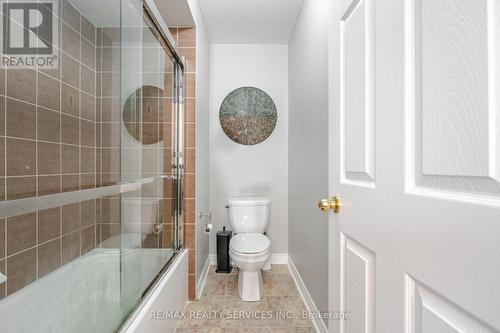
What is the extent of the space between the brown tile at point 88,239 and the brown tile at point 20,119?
0.49 m

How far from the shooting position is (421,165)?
0.53m

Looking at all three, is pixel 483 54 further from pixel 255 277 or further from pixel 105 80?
pixel 255 277

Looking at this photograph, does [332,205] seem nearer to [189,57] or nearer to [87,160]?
[87,160]

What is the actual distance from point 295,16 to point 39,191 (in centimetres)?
228

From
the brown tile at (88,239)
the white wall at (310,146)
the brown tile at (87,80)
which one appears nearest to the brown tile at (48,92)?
the brown tile at (87,80)

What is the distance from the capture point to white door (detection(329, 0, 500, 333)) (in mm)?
396

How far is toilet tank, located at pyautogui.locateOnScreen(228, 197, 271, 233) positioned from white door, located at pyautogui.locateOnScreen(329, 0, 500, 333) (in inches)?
65.8

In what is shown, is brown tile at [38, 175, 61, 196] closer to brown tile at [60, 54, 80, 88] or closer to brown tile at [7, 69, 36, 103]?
brown tile at [7, 69, 36, 103]

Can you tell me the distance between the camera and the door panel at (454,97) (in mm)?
392

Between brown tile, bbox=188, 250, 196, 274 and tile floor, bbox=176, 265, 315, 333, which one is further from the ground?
brown tile, bbox=188, 250, 196, 274

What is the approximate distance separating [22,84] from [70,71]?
219 mm

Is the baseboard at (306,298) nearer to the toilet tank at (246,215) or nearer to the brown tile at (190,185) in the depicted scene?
the toilet tank at (246,215)

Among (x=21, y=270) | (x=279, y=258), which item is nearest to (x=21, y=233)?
(x=21, y=270)

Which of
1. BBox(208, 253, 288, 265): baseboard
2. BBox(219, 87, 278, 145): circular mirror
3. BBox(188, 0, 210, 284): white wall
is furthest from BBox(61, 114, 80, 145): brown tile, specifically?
BBox(208, 253, 288, 265): baseboard
